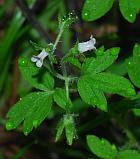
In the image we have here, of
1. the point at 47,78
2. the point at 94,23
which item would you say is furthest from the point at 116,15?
the point at 47,78

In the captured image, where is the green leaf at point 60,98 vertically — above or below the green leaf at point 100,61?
below

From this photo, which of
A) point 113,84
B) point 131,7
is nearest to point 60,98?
point 113,84

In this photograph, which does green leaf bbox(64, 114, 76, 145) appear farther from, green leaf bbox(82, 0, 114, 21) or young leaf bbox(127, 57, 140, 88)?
green leaf bbox(82, 0, 114, 21)

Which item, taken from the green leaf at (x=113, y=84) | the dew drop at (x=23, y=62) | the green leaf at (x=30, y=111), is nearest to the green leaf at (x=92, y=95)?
the green leaf at (x=113, y=84)

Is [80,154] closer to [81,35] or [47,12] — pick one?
[81,35]

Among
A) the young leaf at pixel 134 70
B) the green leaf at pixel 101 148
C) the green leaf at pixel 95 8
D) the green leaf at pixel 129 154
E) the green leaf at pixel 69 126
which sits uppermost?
the green leaf at pixel 95 8

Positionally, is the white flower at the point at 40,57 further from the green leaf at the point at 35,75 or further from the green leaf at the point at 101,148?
the green leaf at the point at 101,148
